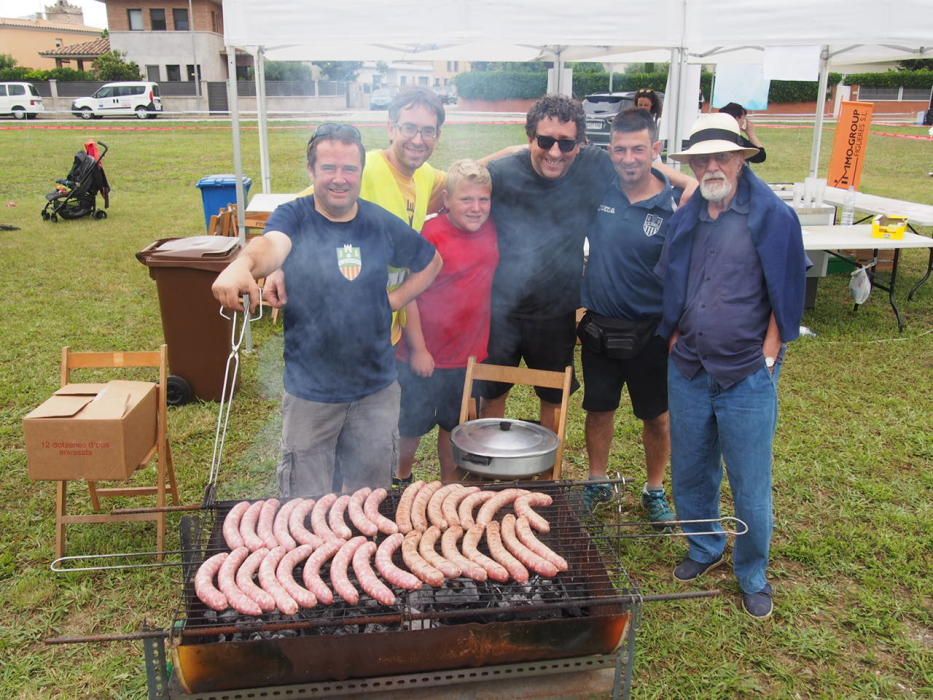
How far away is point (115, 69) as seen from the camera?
4247 centimetres

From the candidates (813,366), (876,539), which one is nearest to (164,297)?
(876,539)

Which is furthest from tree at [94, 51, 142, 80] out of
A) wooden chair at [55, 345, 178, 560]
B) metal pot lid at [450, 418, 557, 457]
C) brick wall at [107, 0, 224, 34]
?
metal pot lid at [450, 418, 557, 457]

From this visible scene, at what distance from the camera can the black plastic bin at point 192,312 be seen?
5.71 m

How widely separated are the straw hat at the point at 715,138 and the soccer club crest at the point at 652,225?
1.58ft

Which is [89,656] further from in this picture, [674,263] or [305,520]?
[674,263]

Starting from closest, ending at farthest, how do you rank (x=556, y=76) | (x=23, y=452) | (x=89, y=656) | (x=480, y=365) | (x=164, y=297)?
(x=89, y=656)
(x=480, y=365)
(x=23, y=452)
(x=164, y=297)
(x=556, y=76)

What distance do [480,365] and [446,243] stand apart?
729 millimetres

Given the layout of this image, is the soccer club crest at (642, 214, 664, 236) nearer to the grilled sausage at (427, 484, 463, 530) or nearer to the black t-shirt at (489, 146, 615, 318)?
the black t-shirt at (489, 146, 615, 318)

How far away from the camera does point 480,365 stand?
4.24m

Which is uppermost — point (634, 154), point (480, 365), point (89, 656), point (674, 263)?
point (634, 154)

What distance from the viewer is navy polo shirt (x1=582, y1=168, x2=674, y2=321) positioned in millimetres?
3951

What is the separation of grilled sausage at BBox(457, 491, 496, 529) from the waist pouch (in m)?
1.21

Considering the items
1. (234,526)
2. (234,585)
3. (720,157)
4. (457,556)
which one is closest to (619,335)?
(720,157)

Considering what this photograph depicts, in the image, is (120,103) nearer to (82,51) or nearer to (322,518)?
(82,51)
